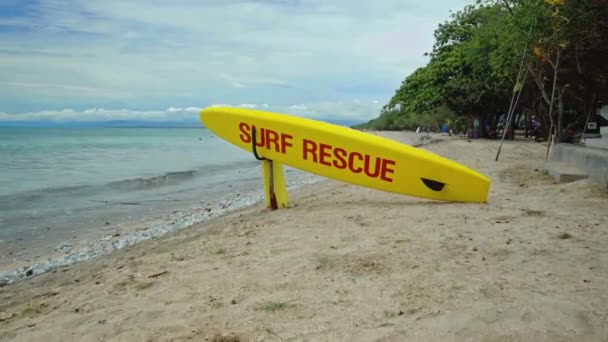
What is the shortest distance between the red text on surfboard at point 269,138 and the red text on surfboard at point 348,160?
8.2 inches

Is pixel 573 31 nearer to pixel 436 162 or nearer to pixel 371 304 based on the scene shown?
pixel 436 162

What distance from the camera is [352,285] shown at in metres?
2.37

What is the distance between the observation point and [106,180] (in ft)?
36.2

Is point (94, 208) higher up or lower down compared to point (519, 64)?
lower down

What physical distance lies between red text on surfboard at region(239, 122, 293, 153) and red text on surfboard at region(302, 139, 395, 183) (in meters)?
0.21

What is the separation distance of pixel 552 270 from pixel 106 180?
10.6 m

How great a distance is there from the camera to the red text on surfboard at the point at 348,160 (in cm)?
478

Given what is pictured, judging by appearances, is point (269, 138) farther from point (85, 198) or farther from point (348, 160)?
point (85, 198)

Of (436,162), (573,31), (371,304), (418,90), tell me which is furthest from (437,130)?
(371,304)

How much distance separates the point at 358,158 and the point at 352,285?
2.56 m

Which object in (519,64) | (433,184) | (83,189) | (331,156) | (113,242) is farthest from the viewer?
(519,64)

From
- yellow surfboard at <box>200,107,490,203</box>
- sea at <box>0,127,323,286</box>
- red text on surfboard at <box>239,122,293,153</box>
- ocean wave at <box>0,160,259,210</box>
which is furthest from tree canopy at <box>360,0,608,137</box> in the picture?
ocean wave at <box>0,160,259,210</box>

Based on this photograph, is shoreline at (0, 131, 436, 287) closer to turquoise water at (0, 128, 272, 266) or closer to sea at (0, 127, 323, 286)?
sea at (0, 127, 323, 286)

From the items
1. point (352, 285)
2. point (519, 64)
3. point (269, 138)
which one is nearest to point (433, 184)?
point (269, 138)
